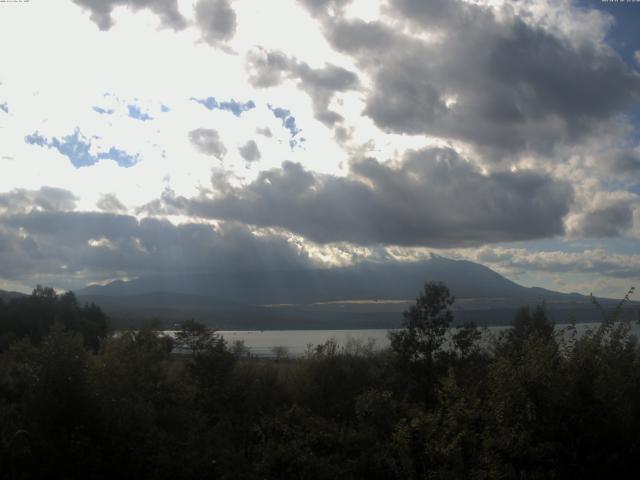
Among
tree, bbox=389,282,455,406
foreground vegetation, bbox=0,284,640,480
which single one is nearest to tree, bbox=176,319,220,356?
tree, bbox=389,282,455,406

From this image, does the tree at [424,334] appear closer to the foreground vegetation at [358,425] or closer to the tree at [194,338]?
the tree at [194,338]

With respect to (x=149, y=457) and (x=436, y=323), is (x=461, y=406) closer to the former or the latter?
(x=149, y=457)

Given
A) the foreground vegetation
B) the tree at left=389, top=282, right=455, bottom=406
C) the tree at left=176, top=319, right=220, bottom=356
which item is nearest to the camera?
the foreground vegetation

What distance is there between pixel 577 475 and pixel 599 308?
605cm

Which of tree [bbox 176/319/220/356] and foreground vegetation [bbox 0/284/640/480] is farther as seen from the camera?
tree [bbox 176/319/220/356]

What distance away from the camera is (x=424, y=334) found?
43.0 metres

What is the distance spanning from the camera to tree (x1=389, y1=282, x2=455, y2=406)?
42156mm

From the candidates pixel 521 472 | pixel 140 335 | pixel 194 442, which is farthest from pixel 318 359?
pixel 521 472

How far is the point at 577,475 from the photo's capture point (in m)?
15.4

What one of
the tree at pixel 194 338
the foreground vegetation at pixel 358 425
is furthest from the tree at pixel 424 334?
the foreground vegetation at pixel 358 425

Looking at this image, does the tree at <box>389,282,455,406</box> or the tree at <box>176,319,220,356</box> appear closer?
the tree at <box>389,282,455,406</box>

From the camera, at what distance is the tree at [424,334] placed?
4216 cm

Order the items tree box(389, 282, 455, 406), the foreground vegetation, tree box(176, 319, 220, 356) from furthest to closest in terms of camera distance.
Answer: tree box(176, 319, 220, 356), tree box(389, 282, 455, 406), the foreground vegetation

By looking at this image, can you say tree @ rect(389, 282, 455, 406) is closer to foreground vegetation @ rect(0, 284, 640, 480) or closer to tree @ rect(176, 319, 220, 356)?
tree @ rect(176, 319, 220, 356)
